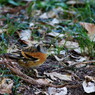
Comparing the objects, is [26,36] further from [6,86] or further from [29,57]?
[6,86]

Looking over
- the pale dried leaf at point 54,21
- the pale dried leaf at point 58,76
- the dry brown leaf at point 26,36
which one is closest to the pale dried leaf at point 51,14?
the pale dried leaf at point 54,21

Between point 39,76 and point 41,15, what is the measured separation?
2393 millimetres

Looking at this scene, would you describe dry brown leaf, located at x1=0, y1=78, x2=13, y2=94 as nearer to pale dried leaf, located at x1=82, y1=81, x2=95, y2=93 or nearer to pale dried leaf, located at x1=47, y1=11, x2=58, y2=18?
pale dried leaf, located at x1=82, y1=81, x2=95, y2=93

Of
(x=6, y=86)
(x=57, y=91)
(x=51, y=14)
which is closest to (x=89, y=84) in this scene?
(x=57, y=91)

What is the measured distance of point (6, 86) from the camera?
139 inches

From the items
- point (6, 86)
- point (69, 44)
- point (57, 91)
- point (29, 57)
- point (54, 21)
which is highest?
point (54, 21)

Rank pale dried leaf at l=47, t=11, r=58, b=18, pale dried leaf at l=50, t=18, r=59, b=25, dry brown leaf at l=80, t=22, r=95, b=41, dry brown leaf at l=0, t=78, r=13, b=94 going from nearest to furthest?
dry brown leaf at l=0, t=78, r=13, b=94, dry brown leaf at l=80, t=22, r=95, b=41, pale dried leaf at l=50, t=18, r=59, b=25, pale dried leaf at l=47, t=11, r=58, b=18

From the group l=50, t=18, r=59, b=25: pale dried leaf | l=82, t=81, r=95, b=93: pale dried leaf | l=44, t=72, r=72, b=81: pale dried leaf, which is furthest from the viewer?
l=50, t=18, r=59, b=25: pale dried leaf

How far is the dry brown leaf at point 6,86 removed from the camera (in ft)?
11.3

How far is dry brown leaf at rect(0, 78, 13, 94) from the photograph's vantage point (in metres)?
3.45

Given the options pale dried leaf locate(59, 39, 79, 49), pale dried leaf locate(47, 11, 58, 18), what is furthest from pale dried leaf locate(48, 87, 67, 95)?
pale dried leaf locate(47, 11, 58, 18)

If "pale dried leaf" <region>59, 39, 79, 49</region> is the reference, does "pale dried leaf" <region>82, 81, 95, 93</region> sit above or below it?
below

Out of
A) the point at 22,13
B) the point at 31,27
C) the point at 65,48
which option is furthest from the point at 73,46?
the point at 22,13

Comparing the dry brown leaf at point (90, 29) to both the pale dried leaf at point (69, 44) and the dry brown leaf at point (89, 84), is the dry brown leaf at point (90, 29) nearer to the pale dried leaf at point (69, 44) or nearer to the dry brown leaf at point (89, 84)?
the pale dried leaf at point (69, 44)
